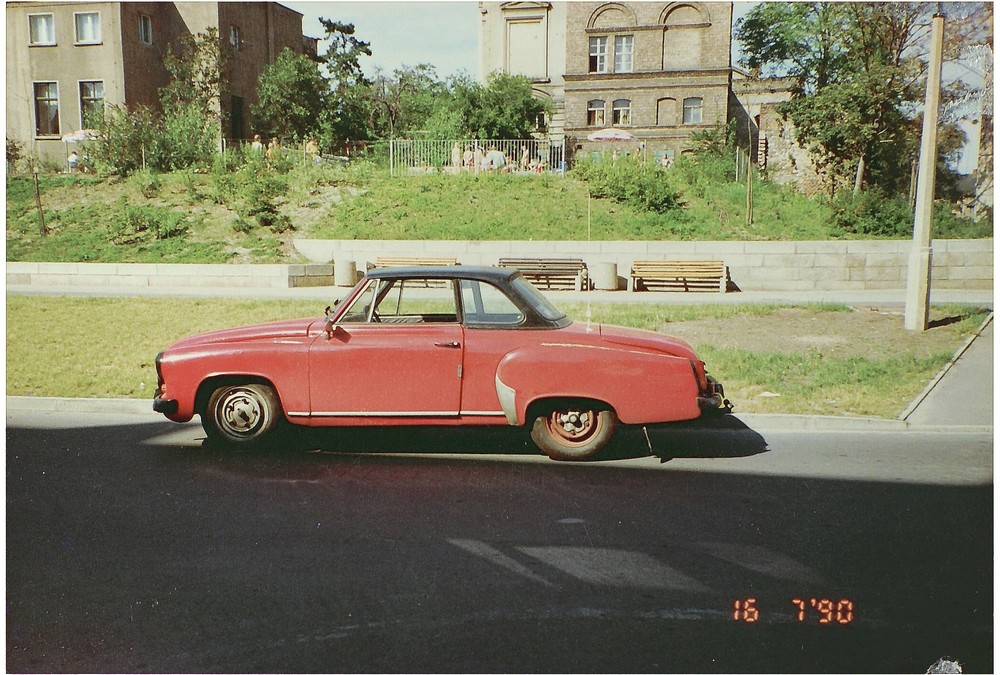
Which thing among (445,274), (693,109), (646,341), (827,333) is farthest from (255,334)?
(693,109)

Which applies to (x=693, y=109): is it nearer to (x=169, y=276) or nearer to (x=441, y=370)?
(x=441, y=370)

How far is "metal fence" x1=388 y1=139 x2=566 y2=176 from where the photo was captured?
7.16 meters

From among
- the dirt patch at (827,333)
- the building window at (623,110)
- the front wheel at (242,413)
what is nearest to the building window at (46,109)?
A: the front wheel at (242,413)

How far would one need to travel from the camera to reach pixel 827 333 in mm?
6461

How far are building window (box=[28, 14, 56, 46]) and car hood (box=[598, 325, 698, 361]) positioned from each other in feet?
16.0

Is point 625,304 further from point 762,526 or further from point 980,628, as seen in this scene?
point 980,628

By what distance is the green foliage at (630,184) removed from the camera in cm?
723

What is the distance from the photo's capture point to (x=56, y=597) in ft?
12.2

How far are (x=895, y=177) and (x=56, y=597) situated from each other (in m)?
6.68

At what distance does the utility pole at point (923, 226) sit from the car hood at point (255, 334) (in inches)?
186

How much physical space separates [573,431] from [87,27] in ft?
17.4

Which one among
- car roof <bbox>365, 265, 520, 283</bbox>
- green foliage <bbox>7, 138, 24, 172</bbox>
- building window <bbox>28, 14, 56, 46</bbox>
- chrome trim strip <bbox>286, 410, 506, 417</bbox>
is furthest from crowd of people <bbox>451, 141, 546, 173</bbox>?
green foliage <bbox>7, 138, 24, 172</bbox>

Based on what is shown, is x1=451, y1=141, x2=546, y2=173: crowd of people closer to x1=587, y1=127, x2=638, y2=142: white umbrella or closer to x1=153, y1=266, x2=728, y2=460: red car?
x1=587, y1=127, x2=638, y2=142: white umbrella

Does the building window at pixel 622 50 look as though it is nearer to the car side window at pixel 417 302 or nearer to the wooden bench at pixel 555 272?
the wooden bench at pixel 555 272
